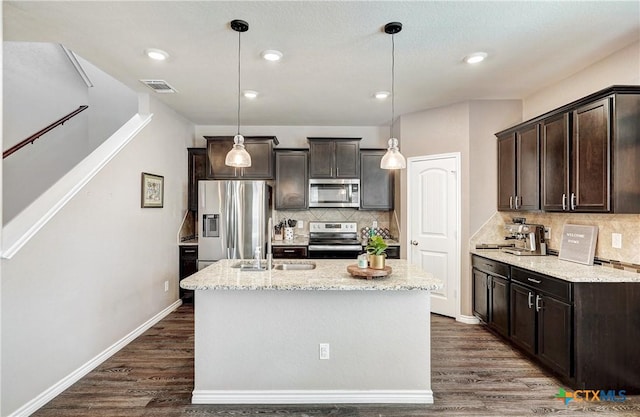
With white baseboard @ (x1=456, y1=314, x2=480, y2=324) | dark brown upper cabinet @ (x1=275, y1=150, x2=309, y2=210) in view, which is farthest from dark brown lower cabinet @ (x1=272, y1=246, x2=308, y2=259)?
white baseboard @ (x1=456, y1=314, x2=480, y2=324)

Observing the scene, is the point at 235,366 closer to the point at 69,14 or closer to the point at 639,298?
the point at 69,14

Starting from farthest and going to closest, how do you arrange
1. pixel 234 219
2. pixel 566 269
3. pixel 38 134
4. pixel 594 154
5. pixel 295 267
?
pixel 234 219 < pixel 38 134 < pixel 295 267 < pixel 566 269 < pixel 594 154

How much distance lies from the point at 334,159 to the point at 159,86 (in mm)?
2498

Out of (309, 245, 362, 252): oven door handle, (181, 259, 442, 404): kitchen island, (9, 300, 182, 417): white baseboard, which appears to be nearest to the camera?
(9, 300, 182, 417): white baseboard

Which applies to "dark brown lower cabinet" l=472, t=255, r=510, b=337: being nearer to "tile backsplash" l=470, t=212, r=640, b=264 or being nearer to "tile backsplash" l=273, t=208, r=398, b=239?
"tile backsplash" l=470, t=212, r=640, b=264

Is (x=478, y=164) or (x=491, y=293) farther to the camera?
(x=478, y=164)

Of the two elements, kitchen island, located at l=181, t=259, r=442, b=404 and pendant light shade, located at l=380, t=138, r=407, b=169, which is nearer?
kitchen island, located at l=181, t=259, r=442, b=404

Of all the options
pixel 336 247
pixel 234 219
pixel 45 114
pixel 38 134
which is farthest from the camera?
pixel 336 247

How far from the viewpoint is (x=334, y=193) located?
4836mm

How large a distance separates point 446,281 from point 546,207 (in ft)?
5.00

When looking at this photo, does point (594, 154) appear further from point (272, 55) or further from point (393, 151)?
point (272, 55)

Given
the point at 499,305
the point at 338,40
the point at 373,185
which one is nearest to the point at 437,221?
the point at 373,185

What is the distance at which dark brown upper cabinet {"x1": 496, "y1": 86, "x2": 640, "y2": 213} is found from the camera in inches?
93.0

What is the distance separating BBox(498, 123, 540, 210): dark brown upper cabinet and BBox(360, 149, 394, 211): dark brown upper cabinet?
5.03 feet
